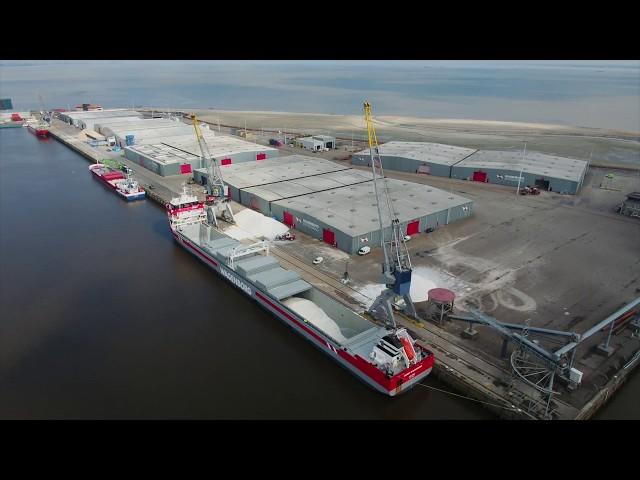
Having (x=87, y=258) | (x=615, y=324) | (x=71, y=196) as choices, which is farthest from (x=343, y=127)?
(x=615, y=324)

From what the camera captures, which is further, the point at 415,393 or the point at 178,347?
the point at 178,347

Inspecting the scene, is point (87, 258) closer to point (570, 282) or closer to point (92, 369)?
point (92, 369)

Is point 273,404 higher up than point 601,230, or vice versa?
point 601,230

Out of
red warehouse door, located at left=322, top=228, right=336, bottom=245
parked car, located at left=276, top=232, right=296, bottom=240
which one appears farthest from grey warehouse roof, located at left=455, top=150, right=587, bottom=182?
parked car, located at left=276, top=232, right=296, bottom=240

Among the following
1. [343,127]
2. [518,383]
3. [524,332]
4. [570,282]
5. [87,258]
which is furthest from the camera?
[343,127]

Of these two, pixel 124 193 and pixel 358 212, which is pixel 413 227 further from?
pixel 124 193

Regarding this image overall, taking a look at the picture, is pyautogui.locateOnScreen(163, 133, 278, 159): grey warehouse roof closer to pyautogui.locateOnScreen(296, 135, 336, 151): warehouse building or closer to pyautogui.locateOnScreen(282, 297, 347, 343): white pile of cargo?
pyautogui.locateOnScreen(296, 135, 336, 151): warehouse building

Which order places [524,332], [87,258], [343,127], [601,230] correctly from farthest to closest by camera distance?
[343,127], [601,230], [87,258], [524,332]
